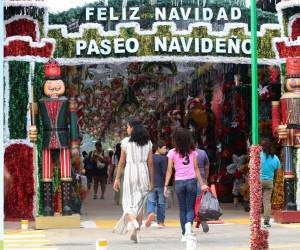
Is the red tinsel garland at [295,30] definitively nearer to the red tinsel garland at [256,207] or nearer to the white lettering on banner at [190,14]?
the white lettering on banner at [190,14]

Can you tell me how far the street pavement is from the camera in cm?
1272

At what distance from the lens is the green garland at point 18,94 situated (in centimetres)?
1748

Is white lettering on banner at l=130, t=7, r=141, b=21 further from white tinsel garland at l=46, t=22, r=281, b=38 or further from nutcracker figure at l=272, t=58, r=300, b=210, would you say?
nutcracker figure at l=272, t=58, r=300, b=210

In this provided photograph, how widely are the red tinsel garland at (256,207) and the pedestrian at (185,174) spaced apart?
1.23 meters

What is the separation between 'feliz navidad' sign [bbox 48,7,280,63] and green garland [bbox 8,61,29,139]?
85 cm

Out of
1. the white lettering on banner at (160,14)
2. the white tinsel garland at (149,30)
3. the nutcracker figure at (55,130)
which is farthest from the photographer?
the white lettering on banner at (160,14)

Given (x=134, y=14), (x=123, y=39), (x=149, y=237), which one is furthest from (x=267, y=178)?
(x=134, y=14)

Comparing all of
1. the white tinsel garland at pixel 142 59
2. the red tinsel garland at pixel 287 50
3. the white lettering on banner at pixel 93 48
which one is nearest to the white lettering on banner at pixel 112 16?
the white lettering on banner at pixel 93 48

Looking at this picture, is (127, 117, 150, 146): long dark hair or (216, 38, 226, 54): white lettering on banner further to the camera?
(216, 38, 226, 54): white lettering on banner

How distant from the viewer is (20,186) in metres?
17.5

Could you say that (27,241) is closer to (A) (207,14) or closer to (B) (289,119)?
(B) (289,119)

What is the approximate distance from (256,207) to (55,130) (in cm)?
601

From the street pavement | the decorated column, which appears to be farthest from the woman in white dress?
the decorated column

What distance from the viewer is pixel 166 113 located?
27781 mm
